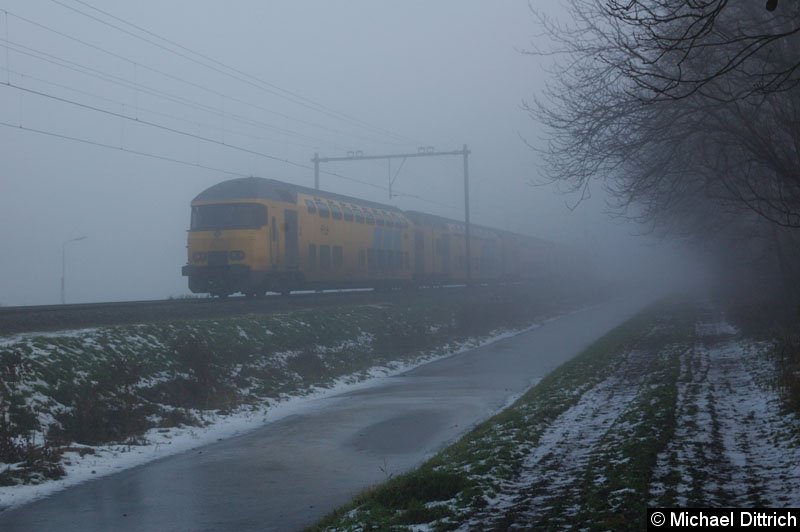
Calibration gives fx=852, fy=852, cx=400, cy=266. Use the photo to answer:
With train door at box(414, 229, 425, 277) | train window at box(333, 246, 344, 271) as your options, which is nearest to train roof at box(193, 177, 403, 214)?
train window at box(333, 246, 344, 271)

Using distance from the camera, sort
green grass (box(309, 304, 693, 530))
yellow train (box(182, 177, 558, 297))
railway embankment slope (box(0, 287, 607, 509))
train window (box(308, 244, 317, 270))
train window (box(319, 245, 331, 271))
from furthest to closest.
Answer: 1. train window (box(319, 245, 331, 271))
2. train window (box(308, 244, 317, 270))
3. yellow train (box(182, 177, 558, 297))
4. railway embankment slope (box(0, 287, 607, 509))
5. green grass (box(309, 304, 693, 530))

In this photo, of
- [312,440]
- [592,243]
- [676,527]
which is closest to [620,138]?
[312,440]

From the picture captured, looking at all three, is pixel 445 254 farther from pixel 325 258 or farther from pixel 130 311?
pixel 130 311

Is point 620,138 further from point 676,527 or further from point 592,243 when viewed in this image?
point 592,243

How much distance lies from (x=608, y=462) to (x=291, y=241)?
19928 millimetres

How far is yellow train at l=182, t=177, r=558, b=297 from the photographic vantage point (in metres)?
25.7

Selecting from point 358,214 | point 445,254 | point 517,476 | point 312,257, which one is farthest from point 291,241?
point 517,476

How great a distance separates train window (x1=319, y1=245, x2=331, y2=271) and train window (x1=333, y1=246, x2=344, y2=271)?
18.7 inches

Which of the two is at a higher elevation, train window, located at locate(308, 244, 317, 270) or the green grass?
train window, located at locate(308, 244, 317, 270)

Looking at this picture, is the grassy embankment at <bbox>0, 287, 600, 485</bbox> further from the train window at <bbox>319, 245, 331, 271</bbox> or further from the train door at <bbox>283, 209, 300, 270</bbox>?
the train window at <bbox>319, 245, 331, 271</bbox>

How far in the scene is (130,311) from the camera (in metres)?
19.8

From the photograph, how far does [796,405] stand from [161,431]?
9145mm

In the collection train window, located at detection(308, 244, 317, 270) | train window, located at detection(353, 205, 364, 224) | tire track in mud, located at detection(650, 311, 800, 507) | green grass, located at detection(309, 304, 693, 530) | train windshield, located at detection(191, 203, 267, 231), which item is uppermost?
train window, located at detection(353, 205, 364, 224)

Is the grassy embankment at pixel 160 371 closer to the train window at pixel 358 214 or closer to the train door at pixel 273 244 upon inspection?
the train door at pixel 273 244
